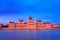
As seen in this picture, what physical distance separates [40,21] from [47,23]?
2.52 meters

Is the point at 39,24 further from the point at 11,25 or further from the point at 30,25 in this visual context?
the point at 11,25

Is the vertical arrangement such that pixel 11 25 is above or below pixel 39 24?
below

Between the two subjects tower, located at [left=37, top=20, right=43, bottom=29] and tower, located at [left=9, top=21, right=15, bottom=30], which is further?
tower, located at [left=9, top=21, right=15, bottom=30]

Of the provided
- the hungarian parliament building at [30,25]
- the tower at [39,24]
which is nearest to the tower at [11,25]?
the hungarian parliament building at [30,25]

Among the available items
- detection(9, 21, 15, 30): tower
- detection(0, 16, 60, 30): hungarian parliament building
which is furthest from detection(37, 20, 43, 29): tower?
detection(9, 21, 15, 30): tower

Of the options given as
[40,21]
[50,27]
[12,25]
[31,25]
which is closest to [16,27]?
[12,25]

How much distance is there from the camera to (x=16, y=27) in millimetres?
52312

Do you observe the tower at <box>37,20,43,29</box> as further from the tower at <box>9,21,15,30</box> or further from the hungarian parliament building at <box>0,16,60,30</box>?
the tower at <box>9,21,15,30</box>

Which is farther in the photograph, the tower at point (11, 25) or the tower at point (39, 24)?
the tower at point (11, 25)

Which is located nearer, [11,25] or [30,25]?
[30,25]

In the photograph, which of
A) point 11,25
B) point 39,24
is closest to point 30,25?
point 39,24

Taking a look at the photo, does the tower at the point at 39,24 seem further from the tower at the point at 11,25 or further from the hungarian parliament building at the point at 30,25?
the tower at the point at 11,25

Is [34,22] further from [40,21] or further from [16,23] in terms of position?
[16,23]

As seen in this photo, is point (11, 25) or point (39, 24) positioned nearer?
point (39, 24)
